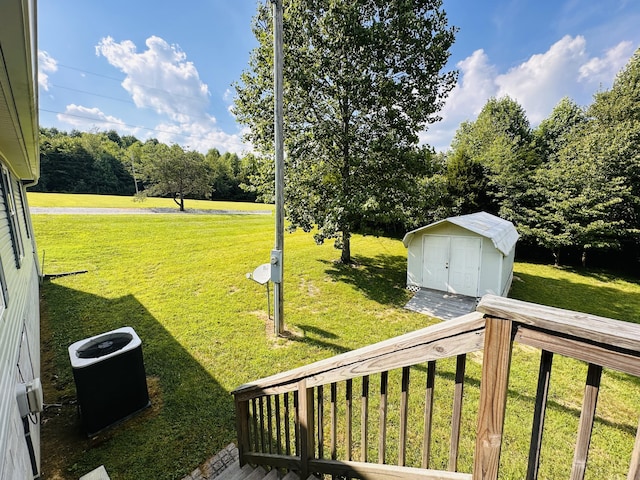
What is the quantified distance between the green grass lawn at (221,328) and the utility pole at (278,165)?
1.10 m

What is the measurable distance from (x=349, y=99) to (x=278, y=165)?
15.5 ft

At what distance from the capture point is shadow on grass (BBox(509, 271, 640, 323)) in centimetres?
866

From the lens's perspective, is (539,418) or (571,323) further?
(539,418)

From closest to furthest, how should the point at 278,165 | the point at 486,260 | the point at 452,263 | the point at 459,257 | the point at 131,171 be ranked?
the point at 278,165
the point at 486,260
the point at 459,257
the point at 452,263
the point at 131,171

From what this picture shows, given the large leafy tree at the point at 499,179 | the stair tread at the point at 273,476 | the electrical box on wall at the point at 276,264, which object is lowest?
the stair tread at the point at 273,476

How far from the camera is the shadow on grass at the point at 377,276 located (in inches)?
355

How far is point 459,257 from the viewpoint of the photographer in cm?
880

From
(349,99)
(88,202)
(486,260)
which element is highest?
(349,99)

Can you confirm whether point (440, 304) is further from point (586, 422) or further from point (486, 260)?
point (586, 422)

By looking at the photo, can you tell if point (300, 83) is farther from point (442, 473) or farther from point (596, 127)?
point (596, 127)

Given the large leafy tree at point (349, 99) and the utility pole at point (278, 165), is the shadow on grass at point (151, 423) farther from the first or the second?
the large leafy tree at point (349, 99)

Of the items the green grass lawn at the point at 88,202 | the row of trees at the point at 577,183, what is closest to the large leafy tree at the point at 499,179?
the row of trees at the point at 577,183

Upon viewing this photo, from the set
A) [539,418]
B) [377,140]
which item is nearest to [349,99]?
[377,140]

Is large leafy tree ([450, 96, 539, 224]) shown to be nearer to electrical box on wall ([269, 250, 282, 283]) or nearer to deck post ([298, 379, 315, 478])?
electrical box on wall ([269, 250, 282, 283])
